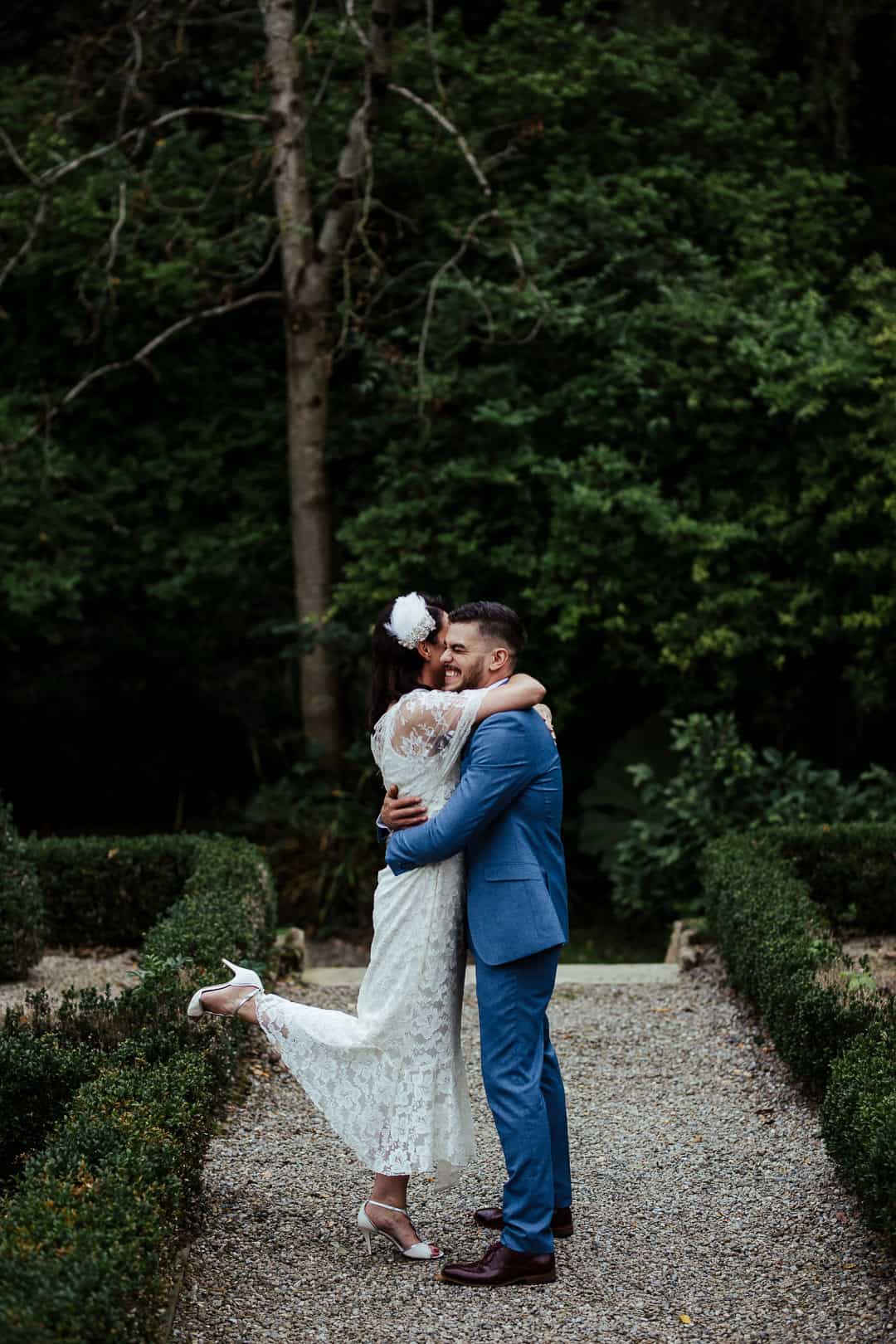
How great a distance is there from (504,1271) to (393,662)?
58.1 inches

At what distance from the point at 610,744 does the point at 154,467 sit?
4019 millimetres

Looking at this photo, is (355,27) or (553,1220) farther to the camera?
(355,27)

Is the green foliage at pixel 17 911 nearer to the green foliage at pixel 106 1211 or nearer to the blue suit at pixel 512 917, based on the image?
the green foliage at pixel 106 1211

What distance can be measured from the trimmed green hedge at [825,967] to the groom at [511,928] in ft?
2.54

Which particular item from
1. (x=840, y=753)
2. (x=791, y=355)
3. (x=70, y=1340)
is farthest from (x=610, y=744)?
(x=70, y=1340)

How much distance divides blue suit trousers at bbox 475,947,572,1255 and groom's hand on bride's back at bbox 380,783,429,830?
Result: 14.7 inches

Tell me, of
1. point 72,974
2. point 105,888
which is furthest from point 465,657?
point 105,888

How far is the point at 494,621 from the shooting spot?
3590mm

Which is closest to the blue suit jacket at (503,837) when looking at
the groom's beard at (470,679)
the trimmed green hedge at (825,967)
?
the groom's beard at (470,679)

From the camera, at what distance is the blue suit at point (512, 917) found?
3389 mm

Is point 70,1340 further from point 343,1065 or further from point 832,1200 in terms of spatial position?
point 832,1200

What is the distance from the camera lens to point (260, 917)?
20.8ft

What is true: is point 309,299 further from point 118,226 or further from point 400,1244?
point 400,1244

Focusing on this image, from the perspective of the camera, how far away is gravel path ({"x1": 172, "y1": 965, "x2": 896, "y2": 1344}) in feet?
10.7
